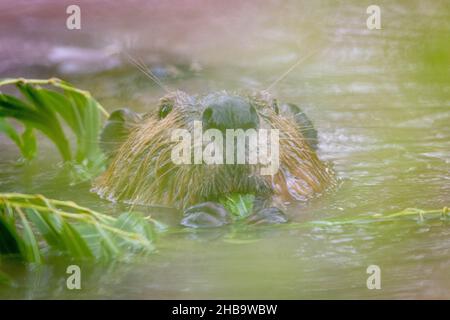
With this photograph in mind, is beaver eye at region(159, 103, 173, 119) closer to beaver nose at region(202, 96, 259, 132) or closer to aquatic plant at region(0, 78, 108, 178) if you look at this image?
aquatic plant at region(0, 78, 108, 178)

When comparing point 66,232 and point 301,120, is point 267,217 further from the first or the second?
point 301,120

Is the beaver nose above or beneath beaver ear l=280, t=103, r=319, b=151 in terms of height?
beneath

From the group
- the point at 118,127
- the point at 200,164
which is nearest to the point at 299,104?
the point at 118,127

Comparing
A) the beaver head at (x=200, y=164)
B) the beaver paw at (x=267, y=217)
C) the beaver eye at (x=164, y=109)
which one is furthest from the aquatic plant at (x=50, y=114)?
the beaver paw at (x=267, y=217)

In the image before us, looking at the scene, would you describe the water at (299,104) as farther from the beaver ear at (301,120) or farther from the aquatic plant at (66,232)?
the beaver ear at (301,120)

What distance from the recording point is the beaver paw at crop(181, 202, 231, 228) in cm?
406

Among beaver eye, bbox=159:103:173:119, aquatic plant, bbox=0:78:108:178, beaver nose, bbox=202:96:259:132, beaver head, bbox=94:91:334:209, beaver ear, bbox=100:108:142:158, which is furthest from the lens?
beaver ear, bbox=100:108:142:158

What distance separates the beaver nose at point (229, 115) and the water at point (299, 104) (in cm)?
44

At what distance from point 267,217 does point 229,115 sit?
0.46m

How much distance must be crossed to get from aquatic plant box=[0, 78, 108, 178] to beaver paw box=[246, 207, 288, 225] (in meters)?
0.88

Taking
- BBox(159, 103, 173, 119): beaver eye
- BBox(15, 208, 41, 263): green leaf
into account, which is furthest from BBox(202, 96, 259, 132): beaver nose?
BBox(15, 208, 41, 263): green leaf

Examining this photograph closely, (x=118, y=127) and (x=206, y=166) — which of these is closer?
(x=206, y=166)

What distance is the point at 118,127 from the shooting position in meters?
5.07

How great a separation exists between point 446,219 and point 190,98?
4.27 feet
